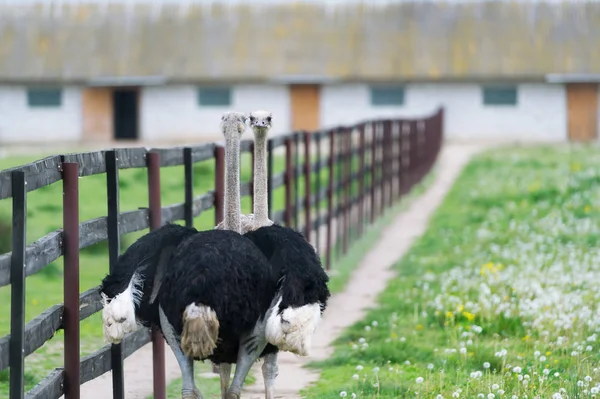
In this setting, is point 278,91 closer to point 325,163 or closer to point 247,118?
point 325,163

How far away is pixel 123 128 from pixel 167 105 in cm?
204

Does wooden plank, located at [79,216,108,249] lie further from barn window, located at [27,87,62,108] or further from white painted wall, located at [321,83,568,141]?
barn window, located at [27,87,62,108]

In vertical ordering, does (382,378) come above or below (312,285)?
below

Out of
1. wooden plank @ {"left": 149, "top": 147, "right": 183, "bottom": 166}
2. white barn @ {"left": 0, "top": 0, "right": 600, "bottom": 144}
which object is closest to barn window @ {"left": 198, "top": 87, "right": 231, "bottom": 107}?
white barn @ {"left": 0, "top": 0, "right": 600, "bottom": 144}

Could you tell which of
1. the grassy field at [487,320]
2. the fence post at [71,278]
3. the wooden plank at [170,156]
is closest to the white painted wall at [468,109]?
the grassy field at [487,320]

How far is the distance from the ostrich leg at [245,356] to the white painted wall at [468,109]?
3505 cm

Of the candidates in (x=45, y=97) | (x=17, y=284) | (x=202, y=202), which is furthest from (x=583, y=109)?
(x=17, y=284)

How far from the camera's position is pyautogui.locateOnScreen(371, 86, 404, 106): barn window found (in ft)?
134

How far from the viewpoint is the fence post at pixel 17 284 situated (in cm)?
541

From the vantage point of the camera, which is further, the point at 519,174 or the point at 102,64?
the point at 102,64

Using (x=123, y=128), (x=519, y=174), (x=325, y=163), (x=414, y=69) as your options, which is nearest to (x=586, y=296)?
(x=325, y=163)

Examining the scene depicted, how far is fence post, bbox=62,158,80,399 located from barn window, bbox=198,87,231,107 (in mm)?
35055

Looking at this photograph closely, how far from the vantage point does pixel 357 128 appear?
16.3 m

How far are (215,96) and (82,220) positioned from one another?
81.0ft
